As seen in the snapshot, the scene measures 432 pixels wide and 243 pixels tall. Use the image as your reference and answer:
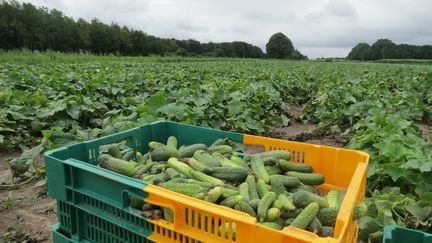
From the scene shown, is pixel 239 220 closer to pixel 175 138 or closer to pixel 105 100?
pixel 175 138

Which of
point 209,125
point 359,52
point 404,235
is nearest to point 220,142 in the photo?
point 404,235

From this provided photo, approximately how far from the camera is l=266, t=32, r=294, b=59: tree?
9575cm

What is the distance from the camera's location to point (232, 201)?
5.73 feet

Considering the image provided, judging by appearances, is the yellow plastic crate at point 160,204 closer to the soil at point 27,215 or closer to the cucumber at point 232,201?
the cucumber at point 232,201

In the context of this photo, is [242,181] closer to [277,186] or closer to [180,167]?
[277,186]

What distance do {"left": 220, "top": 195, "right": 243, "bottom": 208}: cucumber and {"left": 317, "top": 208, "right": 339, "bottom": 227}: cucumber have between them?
385mm

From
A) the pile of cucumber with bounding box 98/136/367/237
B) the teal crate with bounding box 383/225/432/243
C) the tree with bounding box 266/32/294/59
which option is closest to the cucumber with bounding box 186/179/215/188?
the pile of cucumber with bounding box 98/136/367/237

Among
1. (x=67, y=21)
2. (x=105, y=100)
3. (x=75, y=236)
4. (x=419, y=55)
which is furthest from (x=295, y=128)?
(x=419, y=55)

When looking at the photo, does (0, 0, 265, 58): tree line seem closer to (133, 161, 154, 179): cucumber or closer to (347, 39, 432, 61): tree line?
(133, 161, 154, 179): cucumber

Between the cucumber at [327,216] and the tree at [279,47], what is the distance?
96.1 metres

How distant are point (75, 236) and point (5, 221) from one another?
63.6 inches

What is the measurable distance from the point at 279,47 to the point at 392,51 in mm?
27807

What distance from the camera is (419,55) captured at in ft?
267

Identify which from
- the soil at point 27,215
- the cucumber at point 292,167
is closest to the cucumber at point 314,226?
the cucumber at point 292,167
